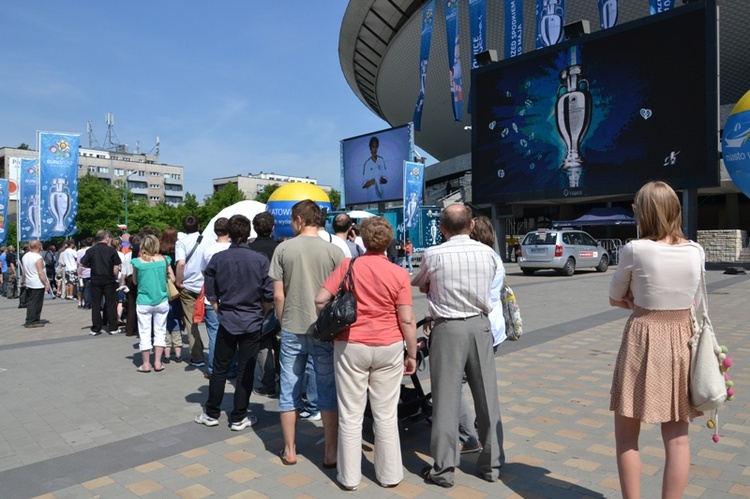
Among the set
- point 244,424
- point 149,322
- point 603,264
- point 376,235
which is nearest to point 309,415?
point 244,424

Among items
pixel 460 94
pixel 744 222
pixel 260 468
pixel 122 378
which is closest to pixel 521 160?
pixel 460 94

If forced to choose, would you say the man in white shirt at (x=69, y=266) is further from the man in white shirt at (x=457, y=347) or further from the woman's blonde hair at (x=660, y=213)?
the woman's blonde hair at (x=660, y=213)

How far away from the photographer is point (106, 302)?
1011 centimetres

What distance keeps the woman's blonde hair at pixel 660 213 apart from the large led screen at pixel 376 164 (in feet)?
97.5

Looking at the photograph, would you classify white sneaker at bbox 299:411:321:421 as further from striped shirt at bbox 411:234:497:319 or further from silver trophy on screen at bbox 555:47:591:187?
silver trophy on screen at bbox 555:47:591:187

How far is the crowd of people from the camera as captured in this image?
2895mm

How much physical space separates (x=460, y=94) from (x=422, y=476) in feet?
94.5

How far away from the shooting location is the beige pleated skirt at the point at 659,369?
287 cm

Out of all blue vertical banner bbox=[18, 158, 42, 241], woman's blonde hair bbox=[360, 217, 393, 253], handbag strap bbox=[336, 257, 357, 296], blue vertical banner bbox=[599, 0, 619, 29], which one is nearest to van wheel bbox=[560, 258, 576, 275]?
blue vertical banner bbox=[599, 0, 619, 29]

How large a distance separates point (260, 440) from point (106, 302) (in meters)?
6.78

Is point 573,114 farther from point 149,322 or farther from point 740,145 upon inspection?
point 149,322

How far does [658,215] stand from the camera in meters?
2.88

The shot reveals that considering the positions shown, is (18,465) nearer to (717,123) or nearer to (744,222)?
(717,123)

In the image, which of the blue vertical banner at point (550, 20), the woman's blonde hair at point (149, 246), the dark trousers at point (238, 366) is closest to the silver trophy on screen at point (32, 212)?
the woman's blonde hair at point (149, 246)
